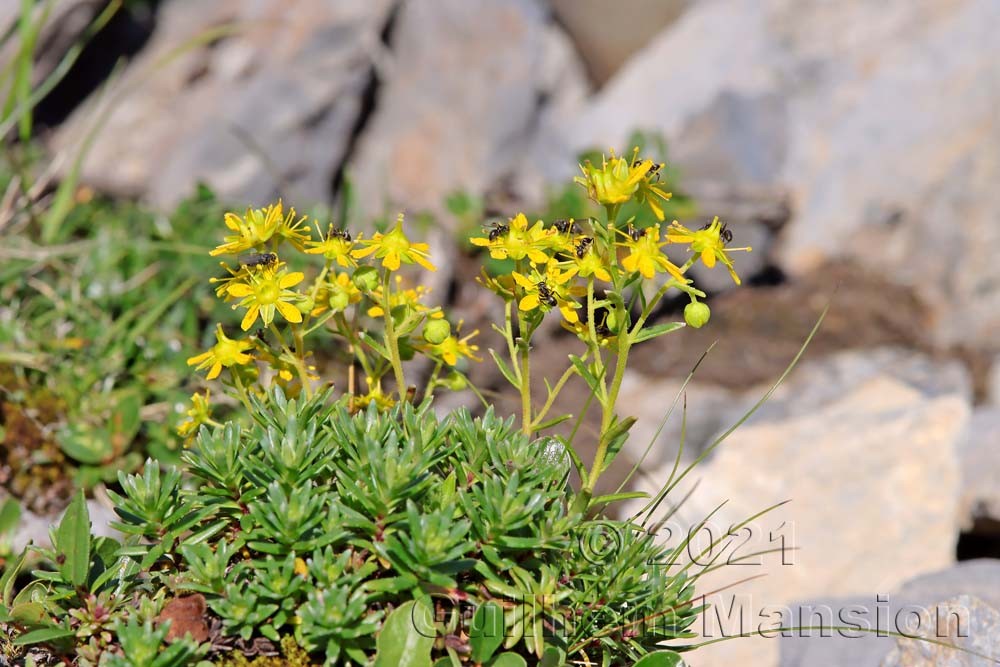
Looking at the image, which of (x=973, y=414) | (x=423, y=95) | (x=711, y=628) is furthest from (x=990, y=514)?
(x=423, y=95)

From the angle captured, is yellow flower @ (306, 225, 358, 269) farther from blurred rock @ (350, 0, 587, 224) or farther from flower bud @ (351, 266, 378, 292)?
blurred rock @ (350, 0, 587, 224)

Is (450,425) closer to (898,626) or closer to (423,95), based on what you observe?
(898,626)

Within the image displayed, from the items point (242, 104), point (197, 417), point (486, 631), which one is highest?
point (242, 104)

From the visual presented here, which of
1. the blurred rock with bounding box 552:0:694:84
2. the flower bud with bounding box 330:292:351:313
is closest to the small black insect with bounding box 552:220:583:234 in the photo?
the flower bud with bounding box 330:292:351:313

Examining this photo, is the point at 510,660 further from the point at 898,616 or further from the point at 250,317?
the point at 898,616

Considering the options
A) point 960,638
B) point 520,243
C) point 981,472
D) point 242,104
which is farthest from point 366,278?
point 242,104
